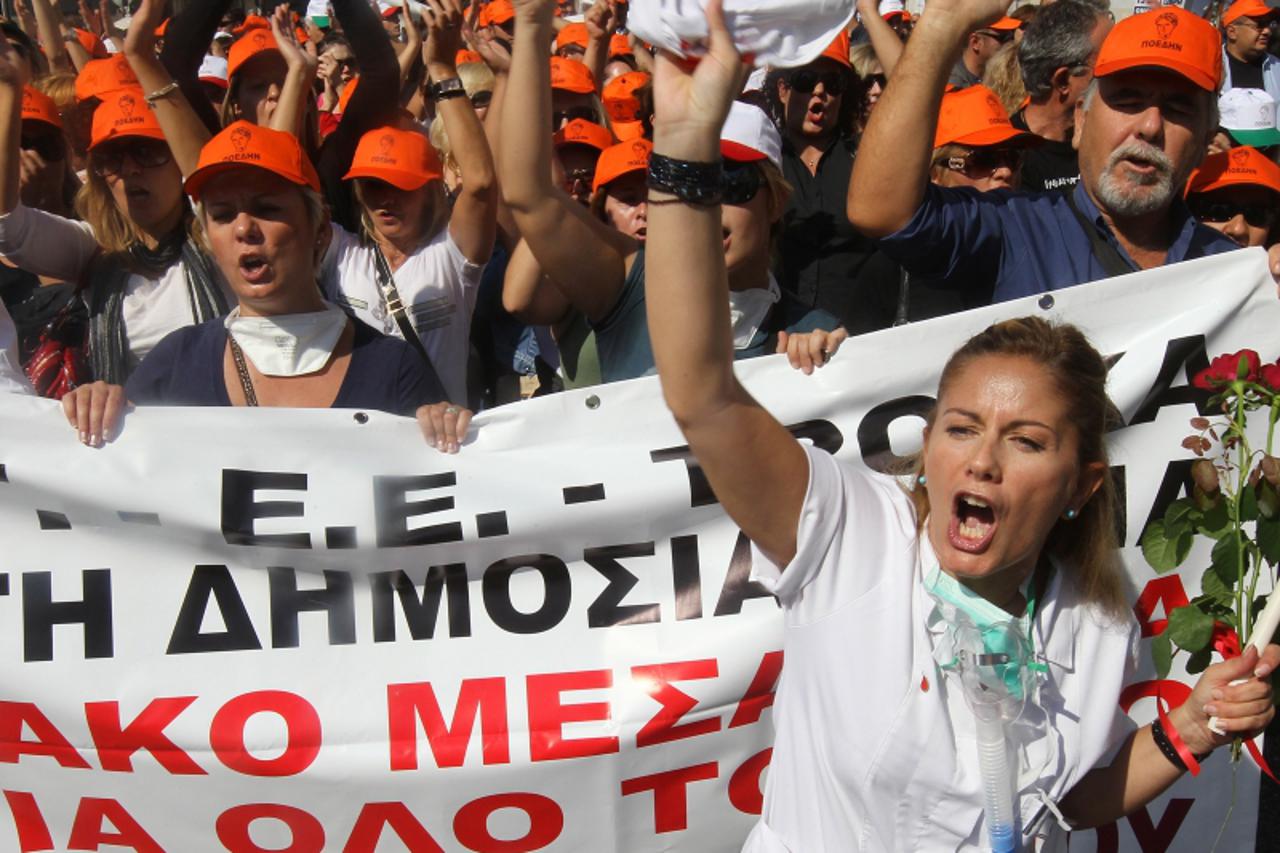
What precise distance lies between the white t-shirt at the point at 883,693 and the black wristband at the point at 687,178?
1.51 ft

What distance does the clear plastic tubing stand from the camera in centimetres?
216

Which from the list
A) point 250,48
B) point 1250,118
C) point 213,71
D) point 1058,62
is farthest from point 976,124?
point 213,71

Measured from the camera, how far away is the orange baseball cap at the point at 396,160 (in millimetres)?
4426

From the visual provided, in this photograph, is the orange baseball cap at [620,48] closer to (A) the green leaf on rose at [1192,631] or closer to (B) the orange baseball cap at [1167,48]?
(B) the orange baseball cap at [1167,48]

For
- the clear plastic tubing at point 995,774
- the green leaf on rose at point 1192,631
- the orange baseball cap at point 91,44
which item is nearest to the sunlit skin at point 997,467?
the clear plastic tubing at point 995,774

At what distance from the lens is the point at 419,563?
11.0 ft

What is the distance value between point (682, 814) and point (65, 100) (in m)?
3.95

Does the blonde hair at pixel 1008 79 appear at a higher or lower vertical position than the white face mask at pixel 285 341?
higher

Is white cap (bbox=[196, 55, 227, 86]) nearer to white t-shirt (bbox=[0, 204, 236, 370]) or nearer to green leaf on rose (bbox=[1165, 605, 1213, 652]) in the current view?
white t-shirt (bbox=[0, 204, 236, 370])

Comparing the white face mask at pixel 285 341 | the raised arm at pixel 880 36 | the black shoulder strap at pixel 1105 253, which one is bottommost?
the white face mask at pixel 285 341

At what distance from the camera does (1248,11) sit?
8953 millimetres

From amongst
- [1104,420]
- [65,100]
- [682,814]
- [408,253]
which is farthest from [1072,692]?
[65,100]

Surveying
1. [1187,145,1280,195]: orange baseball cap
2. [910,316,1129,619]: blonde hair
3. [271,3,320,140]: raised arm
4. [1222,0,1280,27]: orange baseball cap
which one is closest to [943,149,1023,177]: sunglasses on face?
[1187,145,1280,195]: orange baseball cap

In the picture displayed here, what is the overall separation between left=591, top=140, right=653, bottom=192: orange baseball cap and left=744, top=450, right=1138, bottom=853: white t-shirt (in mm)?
1948
